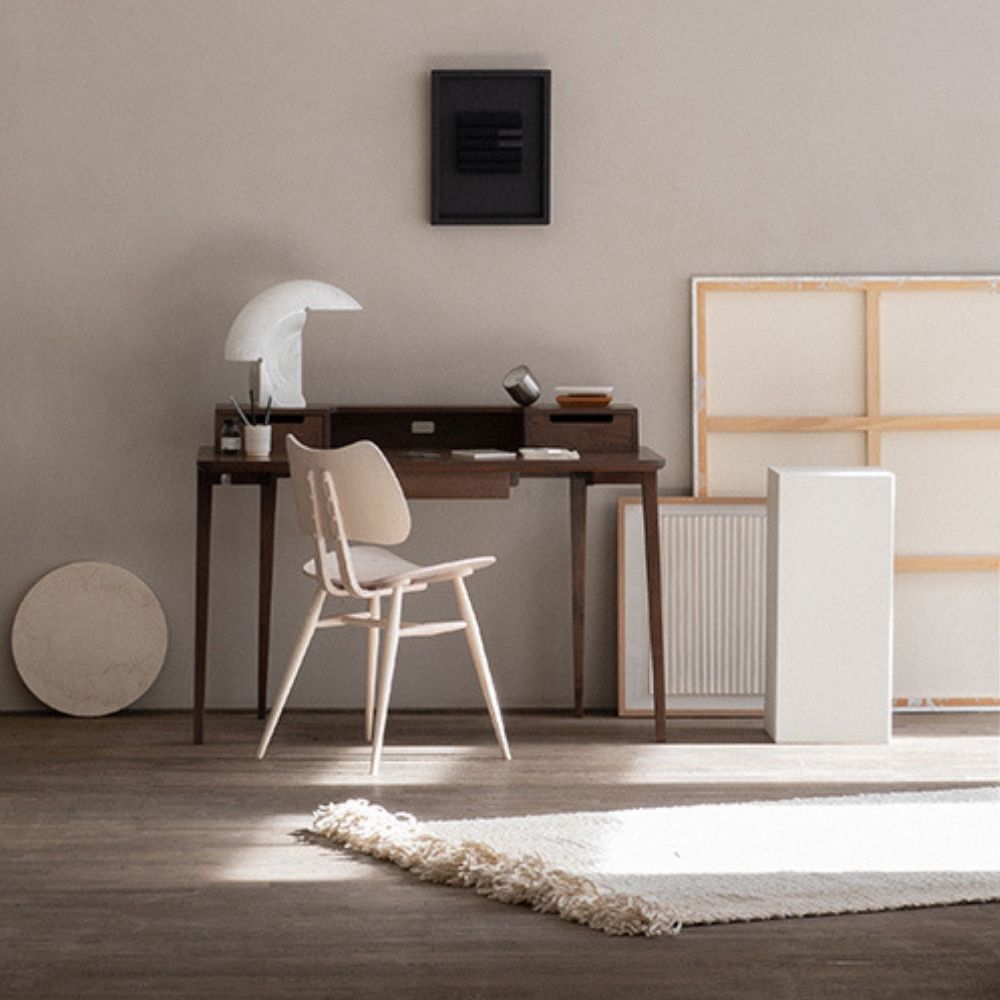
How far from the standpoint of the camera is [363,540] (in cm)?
489

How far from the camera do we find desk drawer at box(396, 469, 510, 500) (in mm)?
5016

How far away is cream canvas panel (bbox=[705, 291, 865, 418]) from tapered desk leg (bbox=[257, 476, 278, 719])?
1332 millimetres

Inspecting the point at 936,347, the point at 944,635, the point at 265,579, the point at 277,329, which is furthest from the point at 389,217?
the point at 944,635

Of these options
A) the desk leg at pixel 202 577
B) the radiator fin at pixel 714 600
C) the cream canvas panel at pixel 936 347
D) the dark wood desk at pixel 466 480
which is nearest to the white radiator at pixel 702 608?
the radiator fin at pixel 714 600

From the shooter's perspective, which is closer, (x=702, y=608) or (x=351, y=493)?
(x=351, y=493)

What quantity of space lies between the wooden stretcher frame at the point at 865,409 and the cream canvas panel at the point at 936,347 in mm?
25

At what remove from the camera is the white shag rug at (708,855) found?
3.66 meters

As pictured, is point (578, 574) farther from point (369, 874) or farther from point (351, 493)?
point (369, 874)

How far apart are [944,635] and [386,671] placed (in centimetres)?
190

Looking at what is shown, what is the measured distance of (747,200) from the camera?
Answer: 5.65 metres

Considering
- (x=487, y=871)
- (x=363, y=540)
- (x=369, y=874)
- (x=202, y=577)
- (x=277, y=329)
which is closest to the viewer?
(x=487, y=871)

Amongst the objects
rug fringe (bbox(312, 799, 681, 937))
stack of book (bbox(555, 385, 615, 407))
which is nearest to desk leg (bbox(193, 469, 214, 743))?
rug fringe (bbox(312, 799, 681, 937))

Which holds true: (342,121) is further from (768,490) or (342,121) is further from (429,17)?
(768,490)

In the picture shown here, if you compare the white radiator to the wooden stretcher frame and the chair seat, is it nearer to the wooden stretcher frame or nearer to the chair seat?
the wooden stretcher frame
